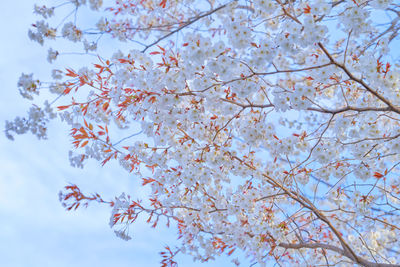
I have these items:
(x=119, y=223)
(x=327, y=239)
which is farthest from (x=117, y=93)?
(x=327, y=239)

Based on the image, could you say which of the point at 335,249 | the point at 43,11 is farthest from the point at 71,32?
the point at 335,249

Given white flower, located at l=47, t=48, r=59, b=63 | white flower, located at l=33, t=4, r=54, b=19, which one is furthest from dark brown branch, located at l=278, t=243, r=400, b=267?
white flower, located at l=33, t=4, r=54, b=19

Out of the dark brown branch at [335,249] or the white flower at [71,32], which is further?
the white flower at [71,32]

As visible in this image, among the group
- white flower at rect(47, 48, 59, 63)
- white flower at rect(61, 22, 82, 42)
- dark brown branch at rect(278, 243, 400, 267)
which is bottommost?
dark brown branch at rect(278, 243, 400, 267)

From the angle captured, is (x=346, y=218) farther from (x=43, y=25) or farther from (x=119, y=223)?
(x=43, y=25)

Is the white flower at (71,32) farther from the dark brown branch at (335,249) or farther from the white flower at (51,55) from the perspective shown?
the dark brown branch at (335,249)

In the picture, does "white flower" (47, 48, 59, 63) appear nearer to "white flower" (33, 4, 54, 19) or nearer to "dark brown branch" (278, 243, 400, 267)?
"white flower" (33, 4, 54, 19)

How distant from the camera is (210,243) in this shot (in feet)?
13.4

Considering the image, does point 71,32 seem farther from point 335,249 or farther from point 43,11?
point 335,249

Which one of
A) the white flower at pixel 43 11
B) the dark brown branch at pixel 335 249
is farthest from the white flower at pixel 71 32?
the dark brown branch at pixel 335 249

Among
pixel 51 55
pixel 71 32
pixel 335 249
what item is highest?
pixel 71 32

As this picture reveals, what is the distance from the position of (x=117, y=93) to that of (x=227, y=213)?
6.28 feet

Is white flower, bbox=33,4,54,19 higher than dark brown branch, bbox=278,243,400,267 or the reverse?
higher

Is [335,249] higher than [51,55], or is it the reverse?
[51,55]
